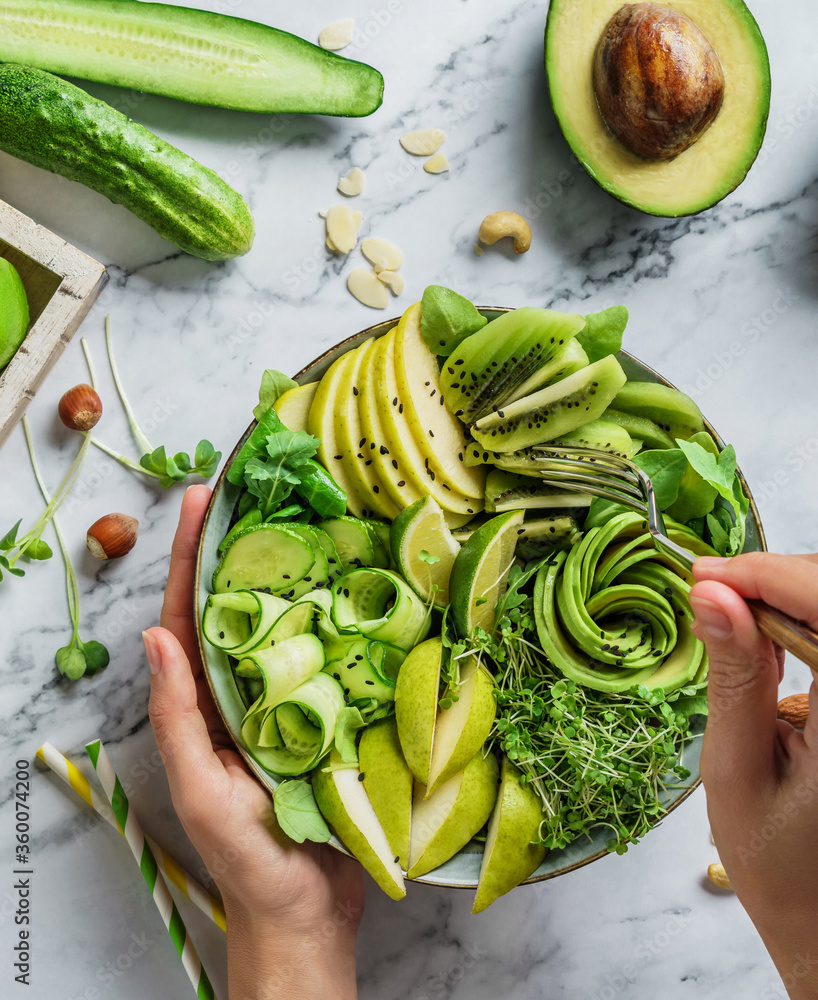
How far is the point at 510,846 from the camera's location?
147 centimetres

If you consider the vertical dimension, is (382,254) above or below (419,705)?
above

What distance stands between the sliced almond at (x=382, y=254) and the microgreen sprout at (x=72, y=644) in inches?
32.9

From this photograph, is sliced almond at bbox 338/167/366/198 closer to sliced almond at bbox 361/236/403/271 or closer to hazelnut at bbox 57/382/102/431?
sliced almond at bbox 361/236/403/271

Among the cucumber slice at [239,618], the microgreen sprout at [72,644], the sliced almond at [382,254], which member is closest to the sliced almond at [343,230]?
the sliced almond at [382,254]

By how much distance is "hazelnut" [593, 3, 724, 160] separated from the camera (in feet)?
5.28

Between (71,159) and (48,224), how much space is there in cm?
23

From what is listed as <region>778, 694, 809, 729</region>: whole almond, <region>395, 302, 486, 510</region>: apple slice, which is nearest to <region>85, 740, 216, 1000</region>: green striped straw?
<region>395, 302, 486, 510</region>: apple slice

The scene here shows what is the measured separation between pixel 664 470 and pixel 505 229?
721 millimetres

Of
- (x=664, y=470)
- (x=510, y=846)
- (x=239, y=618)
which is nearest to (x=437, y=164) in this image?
(x=664, y=470)

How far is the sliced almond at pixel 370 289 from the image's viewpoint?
1882mm

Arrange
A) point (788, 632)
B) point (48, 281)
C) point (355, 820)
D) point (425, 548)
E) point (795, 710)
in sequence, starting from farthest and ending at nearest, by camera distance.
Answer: point (48, 281) < point (795, 710) < point (425, 548) < point (355, 820) < point (788, 632)

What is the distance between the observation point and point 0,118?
5.62 ft

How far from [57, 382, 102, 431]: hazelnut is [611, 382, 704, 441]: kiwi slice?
121cm

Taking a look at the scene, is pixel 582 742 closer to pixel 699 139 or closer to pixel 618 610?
pixel 618 610
